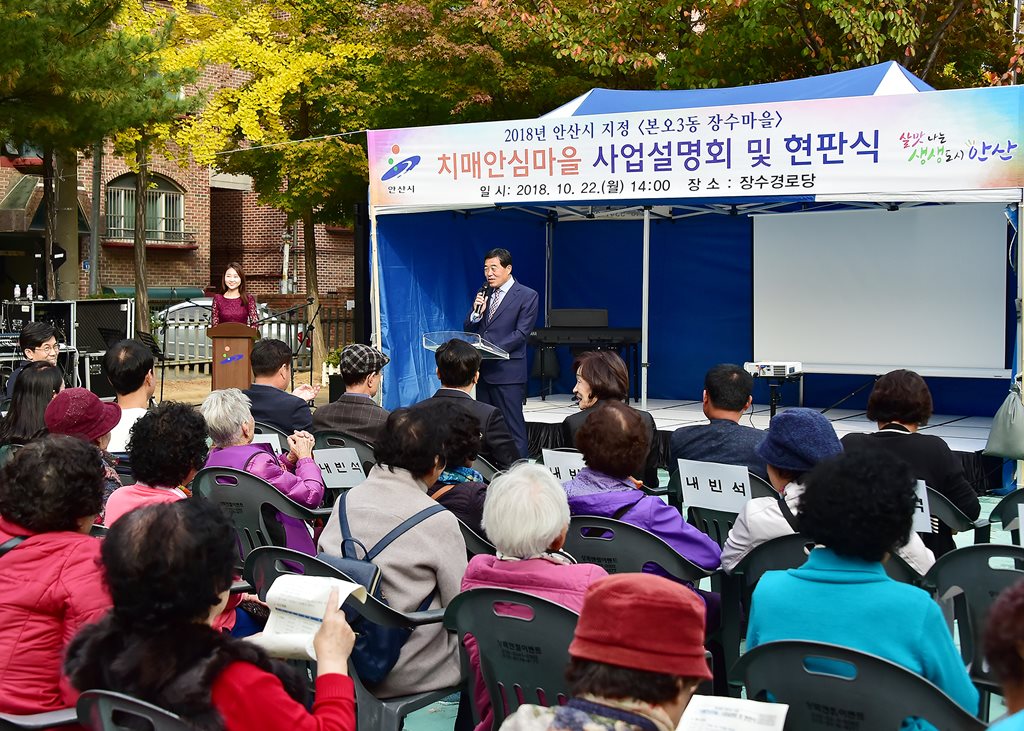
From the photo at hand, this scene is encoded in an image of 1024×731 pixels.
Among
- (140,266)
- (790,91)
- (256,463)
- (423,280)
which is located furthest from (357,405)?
(140,266)

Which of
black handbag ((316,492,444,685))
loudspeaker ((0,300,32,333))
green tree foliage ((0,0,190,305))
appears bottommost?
black handbag ((316,492,444,685))

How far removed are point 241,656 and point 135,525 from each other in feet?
0.96

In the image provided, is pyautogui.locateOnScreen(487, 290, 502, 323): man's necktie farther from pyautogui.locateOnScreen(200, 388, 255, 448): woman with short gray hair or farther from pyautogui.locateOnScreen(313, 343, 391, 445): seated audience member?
pyautogui.locateOnScreen(200, 388, 255, 448): woman with short gray hair

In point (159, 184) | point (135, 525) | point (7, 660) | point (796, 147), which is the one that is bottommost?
point (7, 660)

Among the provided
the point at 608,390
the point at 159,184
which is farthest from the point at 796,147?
the point at 159,184

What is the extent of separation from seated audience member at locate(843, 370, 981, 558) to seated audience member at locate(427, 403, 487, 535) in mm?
1389

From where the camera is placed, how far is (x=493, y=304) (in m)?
7.86

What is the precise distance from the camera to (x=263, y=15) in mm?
13734

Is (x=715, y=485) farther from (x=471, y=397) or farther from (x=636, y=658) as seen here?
(x=636, y=658)

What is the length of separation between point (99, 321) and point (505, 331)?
6.33m

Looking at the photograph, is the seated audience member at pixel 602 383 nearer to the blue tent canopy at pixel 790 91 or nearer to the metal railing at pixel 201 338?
the blue tent canopy at pixel 790 91

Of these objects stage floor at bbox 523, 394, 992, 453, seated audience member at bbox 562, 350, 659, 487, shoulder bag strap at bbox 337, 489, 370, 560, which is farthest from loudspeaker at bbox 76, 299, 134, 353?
shoulder bag strap at bbox 337, 489, 370, 560

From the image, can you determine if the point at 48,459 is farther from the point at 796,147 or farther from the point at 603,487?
the point at 796,147

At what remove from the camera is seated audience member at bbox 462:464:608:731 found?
7.88 ft
